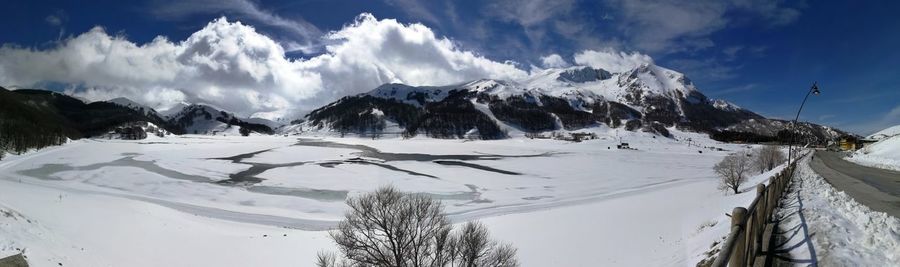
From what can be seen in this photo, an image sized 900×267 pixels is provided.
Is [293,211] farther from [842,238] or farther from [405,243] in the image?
[842,238]

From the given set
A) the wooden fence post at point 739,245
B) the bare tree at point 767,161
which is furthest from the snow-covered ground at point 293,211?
the bare tree at point 767,161

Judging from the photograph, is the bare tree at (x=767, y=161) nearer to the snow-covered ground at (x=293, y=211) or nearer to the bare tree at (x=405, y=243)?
the snow-covered ground at (x=293, y=211)

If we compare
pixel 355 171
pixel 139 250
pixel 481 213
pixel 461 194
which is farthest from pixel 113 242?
pixel 355 171

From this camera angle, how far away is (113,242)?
31.0 m

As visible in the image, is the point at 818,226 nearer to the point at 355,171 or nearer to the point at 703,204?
the point at 703,204

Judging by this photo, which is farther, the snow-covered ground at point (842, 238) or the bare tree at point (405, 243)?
the bare tree at point (405, 243)

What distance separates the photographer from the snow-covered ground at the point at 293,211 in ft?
94.0

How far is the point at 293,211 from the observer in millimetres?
47031

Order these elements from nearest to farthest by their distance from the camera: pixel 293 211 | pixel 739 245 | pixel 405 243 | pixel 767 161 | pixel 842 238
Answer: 1. pixel 739 245
2. pixel 842 238
3. pixel 405 243
4. pixel 293 211
5. pixel 767 161

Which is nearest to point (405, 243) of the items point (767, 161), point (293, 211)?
point (293, 211)

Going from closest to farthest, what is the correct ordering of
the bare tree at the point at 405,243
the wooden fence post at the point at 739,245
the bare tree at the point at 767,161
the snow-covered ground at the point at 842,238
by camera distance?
the wooden fence post at the point at 739,245 → the snow-covered ground at the point at 842,238 → the bare tree at the point at 405,243 → the bare tree at the point at 767,161

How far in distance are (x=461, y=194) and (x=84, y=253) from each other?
38.1 metres

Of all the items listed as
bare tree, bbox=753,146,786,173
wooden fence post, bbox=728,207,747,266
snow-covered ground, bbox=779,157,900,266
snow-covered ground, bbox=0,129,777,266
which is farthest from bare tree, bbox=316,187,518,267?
bare tree, bbox=753,146,786,173

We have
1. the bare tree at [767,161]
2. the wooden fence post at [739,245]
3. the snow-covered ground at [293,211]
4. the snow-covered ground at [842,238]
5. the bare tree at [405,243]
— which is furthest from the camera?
the bare tree at [767,161]
